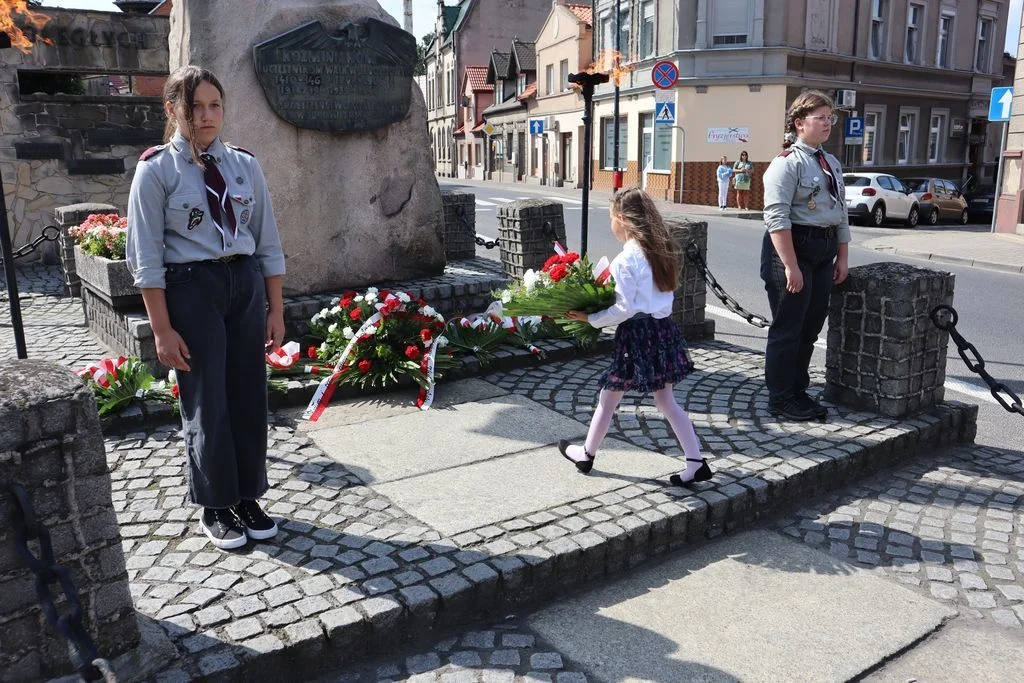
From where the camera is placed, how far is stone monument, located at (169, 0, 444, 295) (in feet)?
20.1

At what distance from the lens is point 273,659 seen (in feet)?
9.45

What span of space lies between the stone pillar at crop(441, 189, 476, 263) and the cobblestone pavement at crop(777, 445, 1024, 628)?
7.01 metres

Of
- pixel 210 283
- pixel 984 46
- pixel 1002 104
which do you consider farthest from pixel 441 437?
pixel 984 46

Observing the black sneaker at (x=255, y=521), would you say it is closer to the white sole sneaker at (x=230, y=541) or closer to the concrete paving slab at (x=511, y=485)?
the white sole sneaker at (x=230, y=541)

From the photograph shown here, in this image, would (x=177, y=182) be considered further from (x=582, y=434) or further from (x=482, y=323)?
(x=482, y=323)

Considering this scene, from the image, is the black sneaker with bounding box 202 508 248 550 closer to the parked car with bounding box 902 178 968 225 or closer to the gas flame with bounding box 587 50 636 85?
the parked car with bounding box 902 178 968 225

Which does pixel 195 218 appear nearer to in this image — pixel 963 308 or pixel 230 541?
pixel 230 541

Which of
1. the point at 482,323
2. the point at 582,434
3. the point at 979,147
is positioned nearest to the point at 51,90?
the point at 482,323

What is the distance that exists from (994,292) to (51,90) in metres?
13.7

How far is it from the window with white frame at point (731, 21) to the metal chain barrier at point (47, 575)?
28376mm

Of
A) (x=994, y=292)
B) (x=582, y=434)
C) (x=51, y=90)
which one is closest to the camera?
(x=582, y=434)

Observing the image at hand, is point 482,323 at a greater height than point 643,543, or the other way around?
point 482,323

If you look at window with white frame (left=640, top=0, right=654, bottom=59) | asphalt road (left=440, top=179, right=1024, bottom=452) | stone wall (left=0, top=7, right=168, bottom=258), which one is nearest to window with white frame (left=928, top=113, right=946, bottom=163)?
window with white frame (left=640, top=0, right=654, bottom=59)

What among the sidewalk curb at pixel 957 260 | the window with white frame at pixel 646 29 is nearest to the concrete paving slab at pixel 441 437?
the sidewalk curb at pixel 957 260
